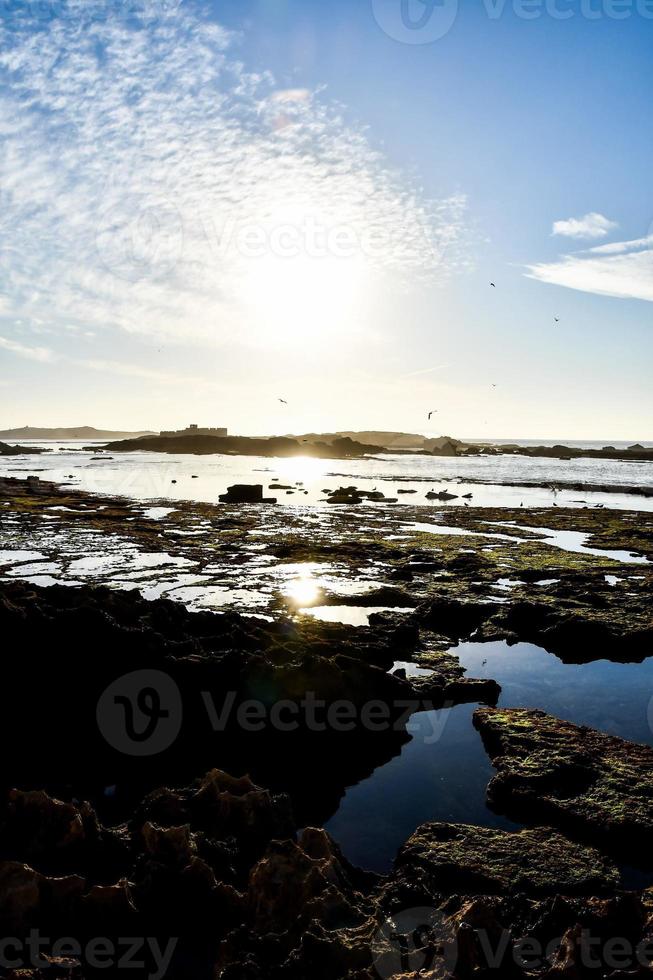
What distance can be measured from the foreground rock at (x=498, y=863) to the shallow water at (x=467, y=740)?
554 mm

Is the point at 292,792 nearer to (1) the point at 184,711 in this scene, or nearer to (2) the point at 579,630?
(1) the point at 184,711

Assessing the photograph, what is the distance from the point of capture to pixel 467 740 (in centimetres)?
952

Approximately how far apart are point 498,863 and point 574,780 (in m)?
2.34

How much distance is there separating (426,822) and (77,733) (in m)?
5.43

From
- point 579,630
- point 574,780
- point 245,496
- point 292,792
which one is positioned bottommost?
point 292,792

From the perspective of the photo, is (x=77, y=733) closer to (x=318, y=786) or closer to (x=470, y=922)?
(x=318, y=786)

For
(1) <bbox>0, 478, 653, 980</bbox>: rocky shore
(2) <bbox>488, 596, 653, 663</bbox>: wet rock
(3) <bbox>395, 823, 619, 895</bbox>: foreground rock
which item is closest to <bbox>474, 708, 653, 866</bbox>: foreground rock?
(1) <bbox>0, 478, 653, 980</bbox>: rocky shore

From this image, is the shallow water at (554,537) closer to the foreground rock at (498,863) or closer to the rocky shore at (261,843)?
the rocky shore at (261,843)

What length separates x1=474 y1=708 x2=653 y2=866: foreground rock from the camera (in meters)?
6.80

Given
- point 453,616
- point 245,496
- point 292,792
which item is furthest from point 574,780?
point 245,496

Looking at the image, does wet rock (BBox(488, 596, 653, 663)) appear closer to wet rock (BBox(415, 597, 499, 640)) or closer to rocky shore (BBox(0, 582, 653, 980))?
wet rock (BBox(415, 597, 499, 640))

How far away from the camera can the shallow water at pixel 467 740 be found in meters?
7.23

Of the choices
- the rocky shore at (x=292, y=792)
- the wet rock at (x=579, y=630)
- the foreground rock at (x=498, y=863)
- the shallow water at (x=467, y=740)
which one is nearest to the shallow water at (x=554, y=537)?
the rocky shore at (x=292, y=792)


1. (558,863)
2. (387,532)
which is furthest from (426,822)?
(387,532)
